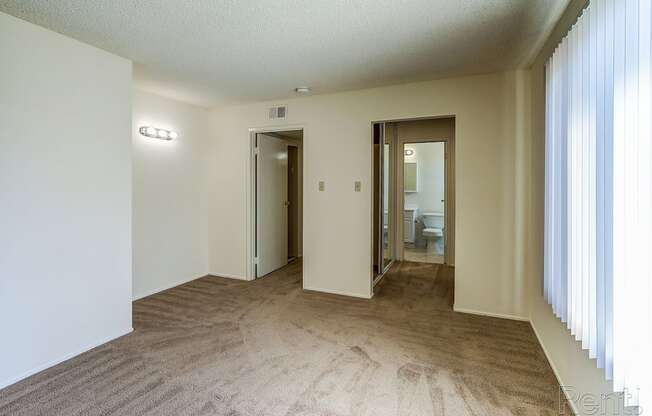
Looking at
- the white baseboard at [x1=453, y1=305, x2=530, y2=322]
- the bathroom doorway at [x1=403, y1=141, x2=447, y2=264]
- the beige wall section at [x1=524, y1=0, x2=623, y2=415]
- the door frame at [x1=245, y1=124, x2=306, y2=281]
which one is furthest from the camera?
the bathroom doorway at [x1=403, y1=141, x2=447, y2=264]

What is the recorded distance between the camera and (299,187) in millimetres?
5887

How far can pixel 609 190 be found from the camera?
1.32 m

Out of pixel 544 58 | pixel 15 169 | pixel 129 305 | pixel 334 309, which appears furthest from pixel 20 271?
pixel 544 58

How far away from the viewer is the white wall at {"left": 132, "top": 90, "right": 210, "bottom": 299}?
12.2ft

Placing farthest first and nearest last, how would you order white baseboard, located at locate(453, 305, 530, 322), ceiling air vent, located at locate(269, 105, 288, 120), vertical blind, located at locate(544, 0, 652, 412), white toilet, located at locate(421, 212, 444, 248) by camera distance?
1. white toilet, located at locate(421, 212, 444, 248)
2. ceiling air vent, located at locate(269, 105, 288, 120)
3. white baseboard, located at locate(453, 305, 530, 322)
4. vertical blind, located at locate(544, 0, 652, 412)

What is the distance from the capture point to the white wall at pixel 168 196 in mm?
3723

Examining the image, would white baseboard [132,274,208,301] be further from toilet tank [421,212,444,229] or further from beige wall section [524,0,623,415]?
toilet tank [421,212,444,229]

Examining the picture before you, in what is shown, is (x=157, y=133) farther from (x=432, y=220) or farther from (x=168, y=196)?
(x=432, y=220)

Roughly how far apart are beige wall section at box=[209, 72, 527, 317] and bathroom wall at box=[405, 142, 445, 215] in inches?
153

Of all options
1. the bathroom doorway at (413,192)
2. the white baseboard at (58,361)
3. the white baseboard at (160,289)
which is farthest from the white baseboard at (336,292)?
the white baseboard at (58,361)

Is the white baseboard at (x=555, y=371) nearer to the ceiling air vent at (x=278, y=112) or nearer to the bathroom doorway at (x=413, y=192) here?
the bathroom doorway at (x=413, y=192)

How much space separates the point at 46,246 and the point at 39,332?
0.60 metres

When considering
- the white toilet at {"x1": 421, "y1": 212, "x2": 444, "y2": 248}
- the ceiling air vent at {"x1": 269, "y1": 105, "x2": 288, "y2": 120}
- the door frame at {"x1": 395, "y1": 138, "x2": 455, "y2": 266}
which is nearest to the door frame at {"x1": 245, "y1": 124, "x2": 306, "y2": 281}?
the ceiling air vent at {"x1": 269, "y1": 105, "x2": 288, "y2": 120}

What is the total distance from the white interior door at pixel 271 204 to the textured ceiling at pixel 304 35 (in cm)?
147
